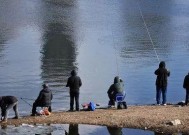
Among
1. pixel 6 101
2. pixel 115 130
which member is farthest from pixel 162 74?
pixel 6 101

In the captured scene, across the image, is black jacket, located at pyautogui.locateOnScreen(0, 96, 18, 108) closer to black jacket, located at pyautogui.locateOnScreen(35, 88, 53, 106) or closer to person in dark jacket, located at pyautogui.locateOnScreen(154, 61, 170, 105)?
black jacket, located at pyautogui.locateOnScreen(35, 88, 53, 106)

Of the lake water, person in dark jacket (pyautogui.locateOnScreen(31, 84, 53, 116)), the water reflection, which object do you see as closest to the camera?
person in dark jacket (pyautogui.locateOnScreen(31, 84, 53, 116))

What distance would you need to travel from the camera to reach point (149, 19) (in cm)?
7694

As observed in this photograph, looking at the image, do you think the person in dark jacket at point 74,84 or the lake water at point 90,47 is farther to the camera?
the lake water at point 90,47

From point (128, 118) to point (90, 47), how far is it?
30503 millimetres

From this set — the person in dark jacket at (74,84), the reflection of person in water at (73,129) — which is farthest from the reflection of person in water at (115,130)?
the person in dark jacket at (74,84)

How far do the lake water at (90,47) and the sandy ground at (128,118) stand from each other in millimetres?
3913

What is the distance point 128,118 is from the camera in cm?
2186

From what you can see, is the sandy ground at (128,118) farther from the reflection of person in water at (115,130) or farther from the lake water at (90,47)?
the lake water at (90,47)

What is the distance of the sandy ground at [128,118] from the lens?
824 inches

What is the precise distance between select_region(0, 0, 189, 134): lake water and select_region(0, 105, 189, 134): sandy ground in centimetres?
391

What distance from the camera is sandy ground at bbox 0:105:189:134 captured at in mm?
20922

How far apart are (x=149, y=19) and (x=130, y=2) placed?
897 inches

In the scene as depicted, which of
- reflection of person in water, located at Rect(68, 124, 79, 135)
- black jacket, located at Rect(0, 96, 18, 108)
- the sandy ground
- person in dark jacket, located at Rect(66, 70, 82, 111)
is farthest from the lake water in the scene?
reflection of person in water, located at Rect(68, 124, 79, 135)
